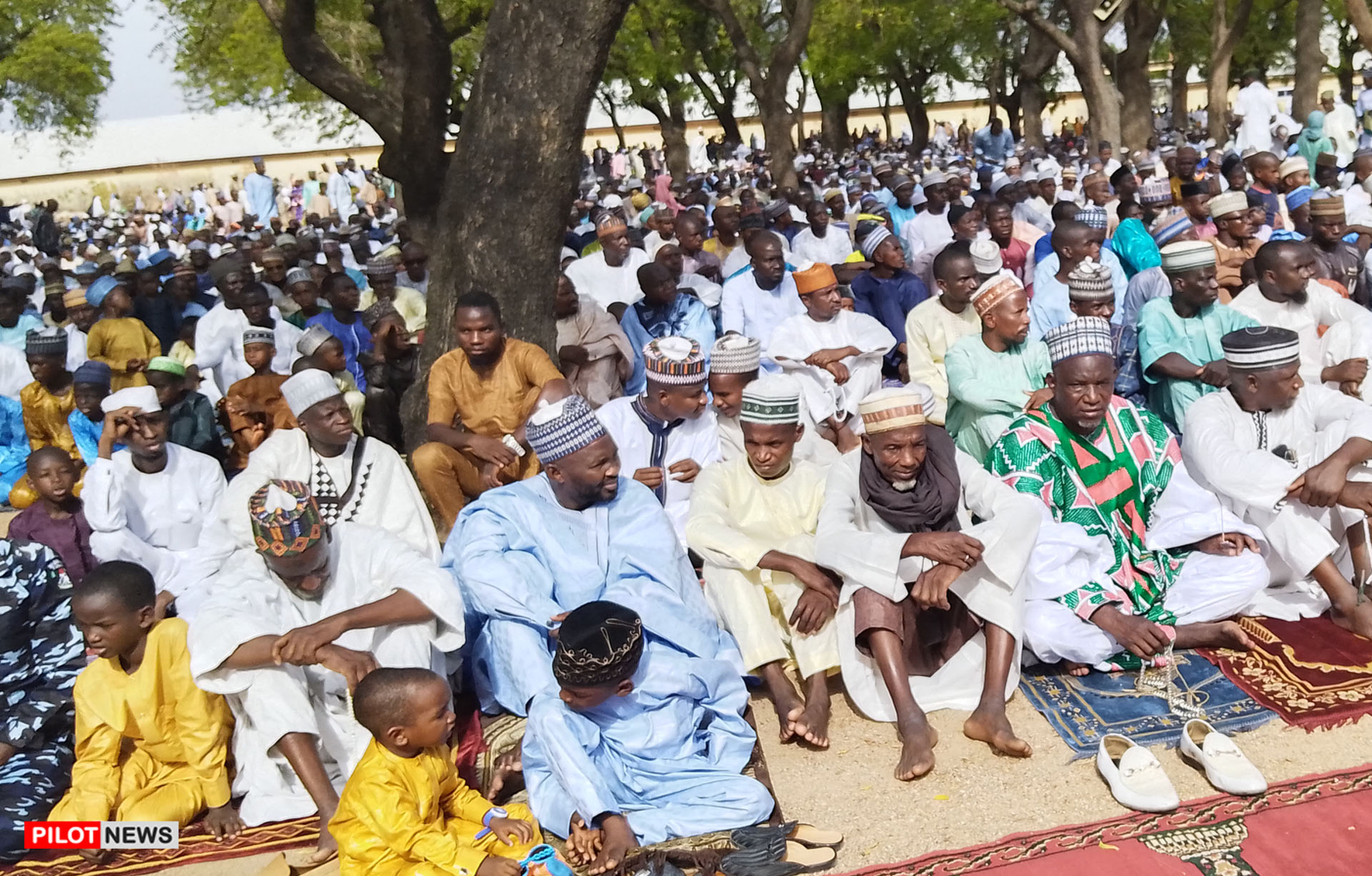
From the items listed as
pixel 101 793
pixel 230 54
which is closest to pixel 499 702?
pixel 101 793

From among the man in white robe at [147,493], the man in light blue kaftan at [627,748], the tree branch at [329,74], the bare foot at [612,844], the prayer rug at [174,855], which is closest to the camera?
the bare foot at [612,844]

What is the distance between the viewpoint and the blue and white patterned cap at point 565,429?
13.6 ft

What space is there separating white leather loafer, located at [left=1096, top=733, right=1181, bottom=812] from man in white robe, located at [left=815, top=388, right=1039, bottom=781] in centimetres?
29

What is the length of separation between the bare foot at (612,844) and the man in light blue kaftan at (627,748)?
0.10 feet

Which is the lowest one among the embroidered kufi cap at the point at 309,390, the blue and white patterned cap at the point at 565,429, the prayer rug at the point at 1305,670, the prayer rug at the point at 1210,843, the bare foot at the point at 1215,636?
the prayer rug at the point at 1210,843

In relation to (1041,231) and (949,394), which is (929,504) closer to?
(949,394)

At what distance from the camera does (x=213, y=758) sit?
3.84 metres

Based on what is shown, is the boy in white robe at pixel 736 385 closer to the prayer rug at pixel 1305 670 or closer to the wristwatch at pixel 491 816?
the prayer rug at pixel 1305 670

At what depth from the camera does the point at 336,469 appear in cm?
483

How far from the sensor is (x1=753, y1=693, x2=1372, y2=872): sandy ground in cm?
348

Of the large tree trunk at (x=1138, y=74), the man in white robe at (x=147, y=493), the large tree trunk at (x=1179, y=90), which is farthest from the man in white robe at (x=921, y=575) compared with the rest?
the large tree trunk at (x=1179, y=90)

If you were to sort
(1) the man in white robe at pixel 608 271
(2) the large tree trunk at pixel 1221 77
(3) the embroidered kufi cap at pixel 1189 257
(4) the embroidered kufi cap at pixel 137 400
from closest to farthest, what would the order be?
(4) the embroidered kufi cap at pixel 137 400, (3) the embroidered kufi cap at pixel 1189 257, (1) the man in white robe at pixel 608 271, (2) the large tree trunk at pixel 1221 77

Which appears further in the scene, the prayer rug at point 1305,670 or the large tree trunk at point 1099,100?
the large tree trunk at point 1099,100

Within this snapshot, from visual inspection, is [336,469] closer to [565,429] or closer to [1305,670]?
[565,429]
